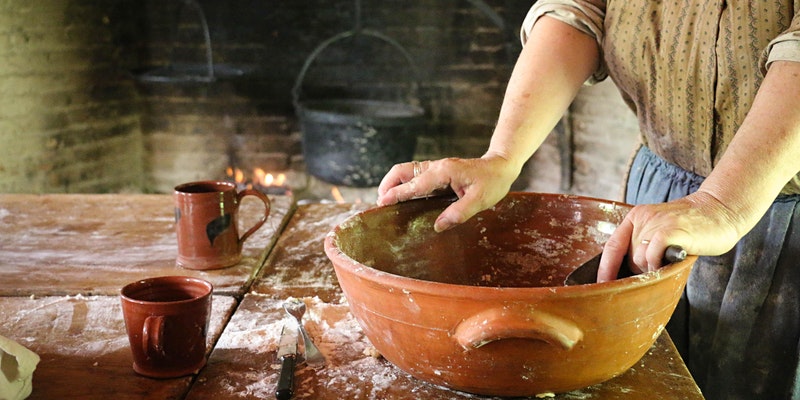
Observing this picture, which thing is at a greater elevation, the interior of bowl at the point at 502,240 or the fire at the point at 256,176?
the interior of bowl at the point at 502,240

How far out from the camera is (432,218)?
3.08 ft

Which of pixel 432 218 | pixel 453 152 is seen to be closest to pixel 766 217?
pixel 432 218

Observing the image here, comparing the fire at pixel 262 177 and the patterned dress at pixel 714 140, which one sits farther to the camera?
the fire at pixel 262 177

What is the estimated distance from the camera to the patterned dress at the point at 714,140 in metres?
0.99

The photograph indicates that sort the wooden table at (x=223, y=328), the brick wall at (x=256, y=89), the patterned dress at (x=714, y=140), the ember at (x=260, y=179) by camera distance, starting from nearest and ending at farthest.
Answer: the wooden table at (x=223, y=328) → the patterned dress at (x=714, y=140) → the brick wall at (x=256, y=89) → the ember at (x=260, y=179)

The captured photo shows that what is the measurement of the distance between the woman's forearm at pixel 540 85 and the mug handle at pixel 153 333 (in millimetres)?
503

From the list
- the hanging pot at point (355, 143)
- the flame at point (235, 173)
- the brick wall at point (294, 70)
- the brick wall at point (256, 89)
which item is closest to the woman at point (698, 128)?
the hanging pot at point (355, 143)

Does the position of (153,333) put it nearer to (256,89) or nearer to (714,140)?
(714,140)

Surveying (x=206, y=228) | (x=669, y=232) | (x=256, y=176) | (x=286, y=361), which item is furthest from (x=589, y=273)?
(x=256, y=176)

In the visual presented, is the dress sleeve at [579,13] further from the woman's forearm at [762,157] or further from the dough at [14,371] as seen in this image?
the dough at [14,371]

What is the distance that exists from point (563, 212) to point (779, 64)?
0.32 metres

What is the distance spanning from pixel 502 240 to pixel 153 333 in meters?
0.48

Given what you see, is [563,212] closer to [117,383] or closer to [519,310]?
[519,310]

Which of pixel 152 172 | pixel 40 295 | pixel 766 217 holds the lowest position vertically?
pixel 152 172
